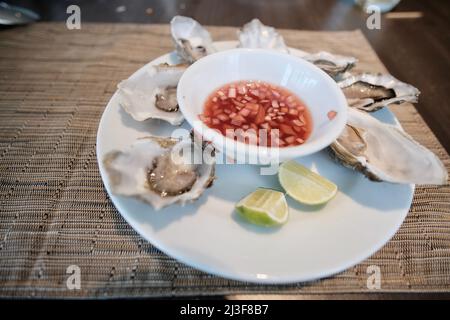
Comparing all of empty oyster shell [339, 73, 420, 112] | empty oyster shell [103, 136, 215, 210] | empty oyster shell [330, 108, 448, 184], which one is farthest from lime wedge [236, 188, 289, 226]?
empty oyster shell [339, 73, 420, 112]

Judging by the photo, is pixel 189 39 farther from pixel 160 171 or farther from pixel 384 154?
pixel 384 154

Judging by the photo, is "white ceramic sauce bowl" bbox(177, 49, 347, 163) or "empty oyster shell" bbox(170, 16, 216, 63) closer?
"white ceramic sauce bowl" bbox(177, 49, 347, 163)

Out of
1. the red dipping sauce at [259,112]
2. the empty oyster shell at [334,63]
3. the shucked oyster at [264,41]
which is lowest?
the red dipping sauce at [259,112]

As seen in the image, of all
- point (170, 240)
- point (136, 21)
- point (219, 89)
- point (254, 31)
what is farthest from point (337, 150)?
point (136, 21)

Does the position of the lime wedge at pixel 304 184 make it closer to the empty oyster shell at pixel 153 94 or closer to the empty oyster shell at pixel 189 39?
the empty oyster shell at pixel 153 94

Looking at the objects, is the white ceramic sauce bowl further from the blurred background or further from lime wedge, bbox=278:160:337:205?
the blurred background

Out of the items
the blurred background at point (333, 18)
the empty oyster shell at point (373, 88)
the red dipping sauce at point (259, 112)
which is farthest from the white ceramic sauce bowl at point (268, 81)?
the blurred background at point (333, 18)
